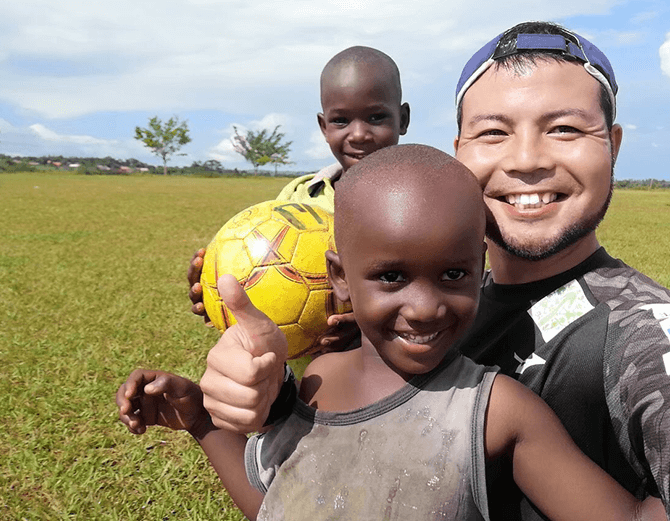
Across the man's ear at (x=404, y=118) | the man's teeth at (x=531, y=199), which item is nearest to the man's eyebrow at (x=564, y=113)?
the man's teeth at (x=531, y=199)

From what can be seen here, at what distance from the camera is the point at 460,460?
138cm

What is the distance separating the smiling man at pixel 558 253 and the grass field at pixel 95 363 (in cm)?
232

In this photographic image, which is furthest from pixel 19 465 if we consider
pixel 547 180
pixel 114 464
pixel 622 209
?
pixel 622 209

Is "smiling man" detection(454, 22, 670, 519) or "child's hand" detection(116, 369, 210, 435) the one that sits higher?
"smiling man" detection(454, 22, 670, 519)

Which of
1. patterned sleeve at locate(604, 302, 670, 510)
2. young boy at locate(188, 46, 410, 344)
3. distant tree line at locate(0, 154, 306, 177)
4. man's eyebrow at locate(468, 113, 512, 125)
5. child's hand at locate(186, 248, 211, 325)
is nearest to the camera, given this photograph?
patterned sleeve at locate(604, 302, 670, 510)

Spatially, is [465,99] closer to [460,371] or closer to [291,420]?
[460,371]

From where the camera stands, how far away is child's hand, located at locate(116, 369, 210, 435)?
1.72 m

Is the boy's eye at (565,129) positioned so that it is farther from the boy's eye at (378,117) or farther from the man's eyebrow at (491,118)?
the boy's eye at (378,117)

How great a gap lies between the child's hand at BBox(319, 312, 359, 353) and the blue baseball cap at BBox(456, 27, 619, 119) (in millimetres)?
952

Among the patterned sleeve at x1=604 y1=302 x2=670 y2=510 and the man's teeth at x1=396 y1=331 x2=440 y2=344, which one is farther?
the man's teeth at x1=396 y1=331 x2=440 y2=344

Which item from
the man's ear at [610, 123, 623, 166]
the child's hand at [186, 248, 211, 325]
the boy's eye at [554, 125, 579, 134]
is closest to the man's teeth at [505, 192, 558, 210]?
the boy's eye at [554, 125, 579, 134]

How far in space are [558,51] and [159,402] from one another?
166 cm

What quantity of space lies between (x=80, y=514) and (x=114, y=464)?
0.53 m

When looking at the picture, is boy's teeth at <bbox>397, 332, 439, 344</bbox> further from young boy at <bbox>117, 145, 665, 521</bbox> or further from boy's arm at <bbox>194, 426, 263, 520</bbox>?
boy's arm at <bbox>194, 426, 263, 520</bbox>
